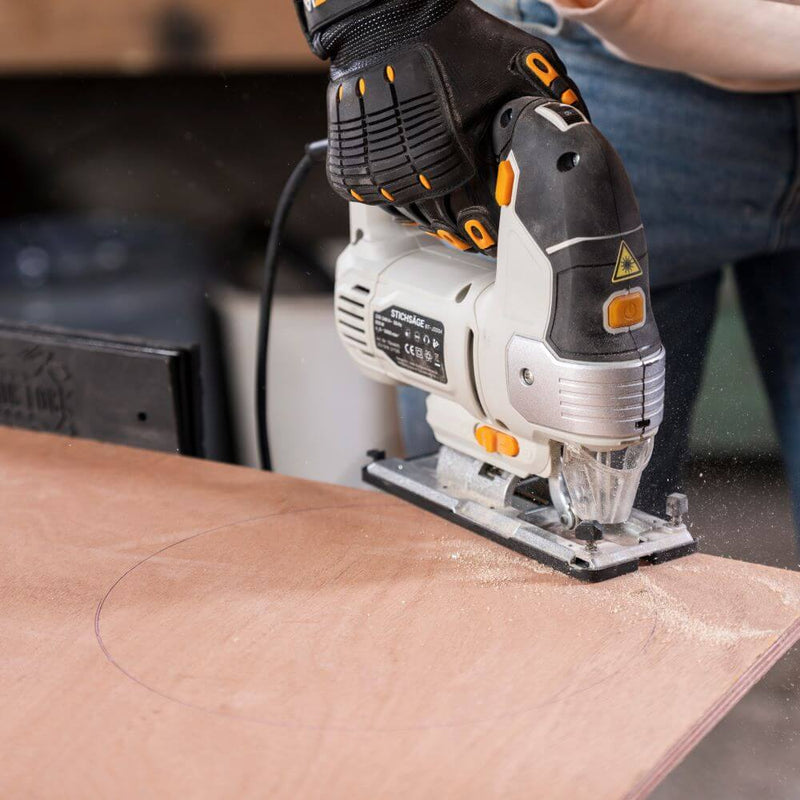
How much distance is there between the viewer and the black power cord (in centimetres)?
122

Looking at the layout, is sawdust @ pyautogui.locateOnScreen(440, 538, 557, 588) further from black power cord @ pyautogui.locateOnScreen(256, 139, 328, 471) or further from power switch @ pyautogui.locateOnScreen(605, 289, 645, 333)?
black power cord @ pyautogui.locateOnScreen(256, 139, 328, 471)

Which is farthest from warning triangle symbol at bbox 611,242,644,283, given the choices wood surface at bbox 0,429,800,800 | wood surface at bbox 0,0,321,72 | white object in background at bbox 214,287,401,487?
wood surface at bbox 0,0,321,72

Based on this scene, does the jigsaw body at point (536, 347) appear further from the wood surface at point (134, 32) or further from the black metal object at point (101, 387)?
the wood surface at point (134, 32)

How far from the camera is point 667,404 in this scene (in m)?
0.95

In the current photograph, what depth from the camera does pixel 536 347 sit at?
854mm

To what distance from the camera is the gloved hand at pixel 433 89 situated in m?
0.86

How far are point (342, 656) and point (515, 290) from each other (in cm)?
31

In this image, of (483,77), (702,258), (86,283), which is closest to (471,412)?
(483,77)

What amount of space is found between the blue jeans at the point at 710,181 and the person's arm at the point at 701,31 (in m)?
0.17

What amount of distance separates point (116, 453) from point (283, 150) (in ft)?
1.77

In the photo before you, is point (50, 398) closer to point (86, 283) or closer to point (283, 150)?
point (283, 150)

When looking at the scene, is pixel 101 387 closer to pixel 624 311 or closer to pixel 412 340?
pixel 412 340

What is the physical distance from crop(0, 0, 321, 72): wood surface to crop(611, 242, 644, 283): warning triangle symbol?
1.32 m

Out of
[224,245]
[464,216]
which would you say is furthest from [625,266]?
[224,245]
